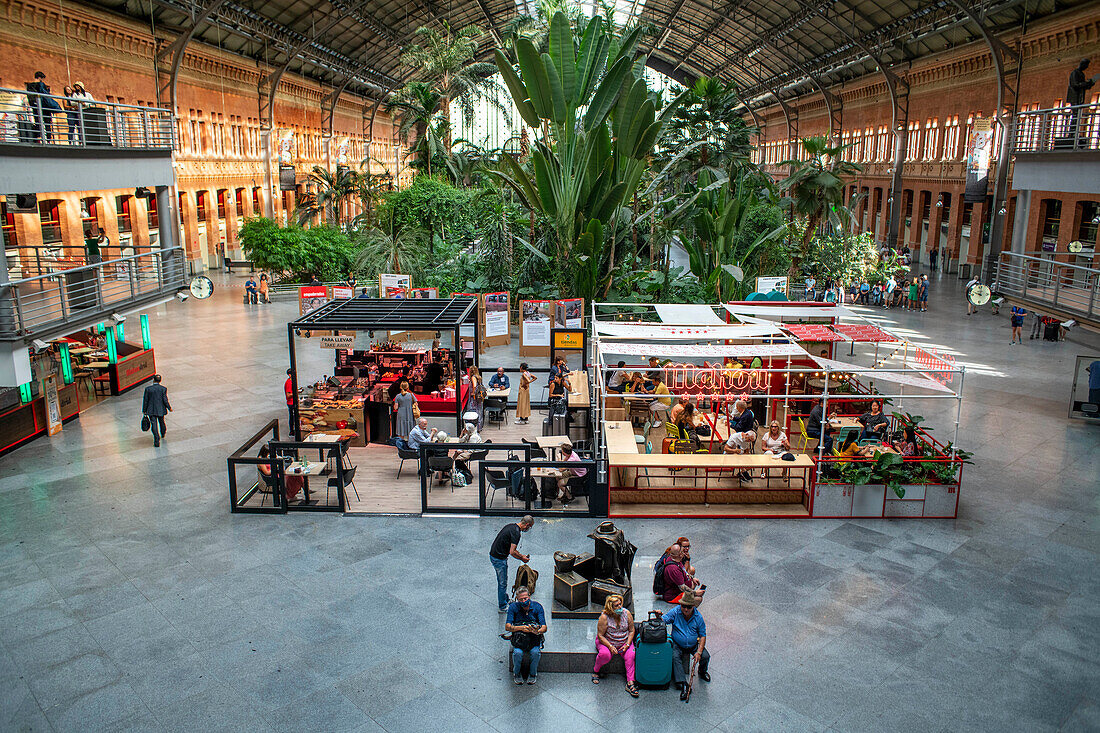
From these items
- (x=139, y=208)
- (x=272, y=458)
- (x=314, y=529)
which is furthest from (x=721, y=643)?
(x=139, y=208)

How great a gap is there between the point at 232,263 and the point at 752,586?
1344 inches

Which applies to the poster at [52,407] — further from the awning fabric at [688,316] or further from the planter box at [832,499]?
the planter box at [832,499]

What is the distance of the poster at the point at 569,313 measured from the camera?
A: 17.5 metres

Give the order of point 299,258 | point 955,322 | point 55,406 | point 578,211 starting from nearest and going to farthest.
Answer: point 55,406 → point 578,211 → point 955,322 → point 299,258

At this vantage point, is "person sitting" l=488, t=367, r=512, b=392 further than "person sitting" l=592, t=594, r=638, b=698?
Yes

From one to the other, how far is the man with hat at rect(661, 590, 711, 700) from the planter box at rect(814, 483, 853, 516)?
14.1 ft

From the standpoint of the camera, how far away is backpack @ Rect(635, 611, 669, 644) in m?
6.95

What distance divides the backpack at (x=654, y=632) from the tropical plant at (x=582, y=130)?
37.1 feet

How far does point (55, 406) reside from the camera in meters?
14.1

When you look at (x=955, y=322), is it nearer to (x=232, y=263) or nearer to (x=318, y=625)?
A: (x=318, y=625)

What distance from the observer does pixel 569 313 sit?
58.0 feet

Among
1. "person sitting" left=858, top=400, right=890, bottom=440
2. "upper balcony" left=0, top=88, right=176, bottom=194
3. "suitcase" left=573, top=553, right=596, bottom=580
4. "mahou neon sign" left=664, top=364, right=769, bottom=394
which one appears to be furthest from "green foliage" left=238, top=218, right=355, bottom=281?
"suitcase" left=573, top=553, right=596, bottom=580

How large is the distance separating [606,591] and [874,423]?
Answer: 6.67 m

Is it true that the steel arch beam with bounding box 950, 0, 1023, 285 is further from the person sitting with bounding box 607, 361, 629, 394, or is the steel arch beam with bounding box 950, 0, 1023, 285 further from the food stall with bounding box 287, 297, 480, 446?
the food stall with bounding box 287, 297, 480, 446
